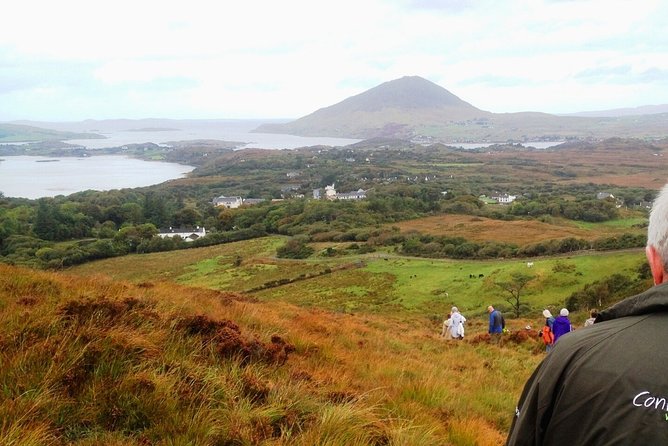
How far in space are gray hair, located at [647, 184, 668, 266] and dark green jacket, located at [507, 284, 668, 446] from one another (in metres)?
0.27

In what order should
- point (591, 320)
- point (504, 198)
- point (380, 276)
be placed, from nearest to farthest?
point (591, 320) < point (380, 276) < point (504, 198)

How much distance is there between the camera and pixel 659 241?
2.02 meters

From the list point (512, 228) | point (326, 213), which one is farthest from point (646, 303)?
point (326, 213)

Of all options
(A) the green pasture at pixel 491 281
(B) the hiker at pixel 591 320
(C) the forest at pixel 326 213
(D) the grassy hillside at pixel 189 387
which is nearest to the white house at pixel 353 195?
(C) the forest at pixel 326 213

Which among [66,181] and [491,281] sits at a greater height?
[66,181]

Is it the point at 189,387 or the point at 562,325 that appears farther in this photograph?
the point at 562,325

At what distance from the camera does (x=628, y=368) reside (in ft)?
5.44

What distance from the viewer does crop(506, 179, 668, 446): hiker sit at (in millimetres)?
1614

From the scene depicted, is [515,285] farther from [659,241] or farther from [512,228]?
[512,228]

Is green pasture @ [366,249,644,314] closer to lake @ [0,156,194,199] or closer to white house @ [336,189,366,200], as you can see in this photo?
white house @ [336,189,366,200]

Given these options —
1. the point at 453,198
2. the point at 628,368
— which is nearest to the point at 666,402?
the point at 628,368

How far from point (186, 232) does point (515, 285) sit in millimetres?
71460

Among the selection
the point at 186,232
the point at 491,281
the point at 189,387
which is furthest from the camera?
the point at 186,232

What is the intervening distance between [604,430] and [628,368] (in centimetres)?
23
